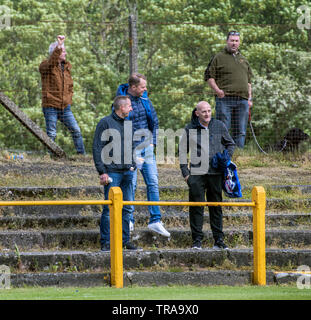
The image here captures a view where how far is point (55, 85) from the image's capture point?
1353 centimetres

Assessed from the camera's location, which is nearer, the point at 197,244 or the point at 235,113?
the point at 197,244

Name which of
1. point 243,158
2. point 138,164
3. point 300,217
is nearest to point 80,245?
point 138,164

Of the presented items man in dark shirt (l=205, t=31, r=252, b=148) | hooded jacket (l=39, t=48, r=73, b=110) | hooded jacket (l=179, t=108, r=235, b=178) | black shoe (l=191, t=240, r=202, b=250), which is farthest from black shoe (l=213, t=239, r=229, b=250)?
hooded jacket (l=39, t=48, r=73, b=110)

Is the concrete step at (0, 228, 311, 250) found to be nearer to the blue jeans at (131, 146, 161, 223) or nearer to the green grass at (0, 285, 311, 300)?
the blue jeans at (131, 146, 161, 223)

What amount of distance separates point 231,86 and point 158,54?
13526 mm

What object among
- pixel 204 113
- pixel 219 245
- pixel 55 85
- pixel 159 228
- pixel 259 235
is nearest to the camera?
pixel 259 235

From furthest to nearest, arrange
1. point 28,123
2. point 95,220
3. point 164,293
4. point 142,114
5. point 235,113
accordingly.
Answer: point 28,123
point 235,113
point 95,220
point 142,114
point 164,293

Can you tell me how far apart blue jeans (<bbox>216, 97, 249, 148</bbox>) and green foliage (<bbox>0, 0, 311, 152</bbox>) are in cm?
815

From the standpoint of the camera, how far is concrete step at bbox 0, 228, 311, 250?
8.95 m

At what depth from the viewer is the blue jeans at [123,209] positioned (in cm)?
843

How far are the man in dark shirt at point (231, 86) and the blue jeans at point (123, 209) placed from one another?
406 centimetres

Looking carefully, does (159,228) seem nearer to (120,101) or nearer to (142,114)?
(142,114)

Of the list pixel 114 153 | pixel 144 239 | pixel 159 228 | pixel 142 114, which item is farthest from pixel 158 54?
pixel 114 153

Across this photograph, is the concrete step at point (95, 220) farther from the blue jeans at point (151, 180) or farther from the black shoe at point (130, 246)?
the black shoe at point (130, 246)
